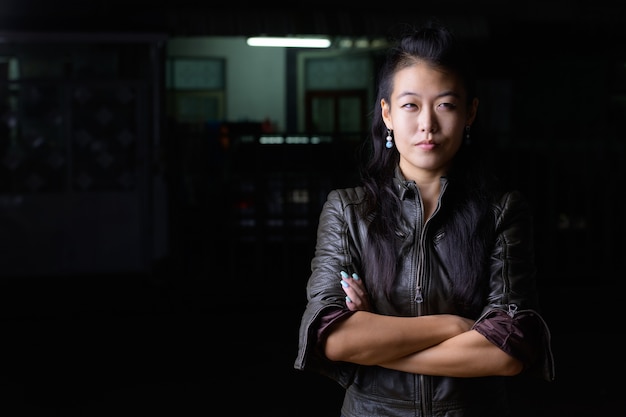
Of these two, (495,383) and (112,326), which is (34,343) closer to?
(112,326)

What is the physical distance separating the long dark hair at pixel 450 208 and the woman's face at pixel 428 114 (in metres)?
0.04

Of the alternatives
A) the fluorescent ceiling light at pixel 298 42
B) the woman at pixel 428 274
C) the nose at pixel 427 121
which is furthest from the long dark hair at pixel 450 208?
the fluorescent ceiling light at pixel 298 42

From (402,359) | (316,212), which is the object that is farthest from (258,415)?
(316,212)

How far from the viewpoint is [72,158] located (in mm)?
11406

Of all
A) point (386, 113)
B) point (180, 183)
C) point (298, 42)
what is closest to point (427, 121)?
point (386, 113)

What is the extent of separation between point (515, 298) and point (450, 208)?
0.88 ft

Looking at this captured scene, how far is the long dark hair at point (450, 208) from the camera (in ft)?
7.08

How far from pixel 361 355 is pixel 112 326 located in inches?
269

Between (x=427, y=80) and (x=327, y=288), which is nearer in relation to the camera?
(x=427, y=80)

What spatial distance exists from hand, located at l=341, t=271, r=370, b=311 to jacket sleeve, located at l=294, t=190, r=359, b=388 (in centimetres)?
4

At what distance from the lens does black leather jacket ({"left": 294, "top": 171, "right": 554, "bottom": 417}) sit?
2.15 meters

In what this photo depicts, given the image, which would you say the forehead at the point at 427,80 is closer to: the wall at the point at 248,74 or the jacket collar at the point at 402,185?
the jacket collar at the point at 402,185

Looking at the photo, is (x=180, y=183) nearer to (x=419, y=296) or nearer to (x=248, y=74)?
(x=248, y=74)

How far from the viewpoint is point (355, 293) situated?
2.18 meters
